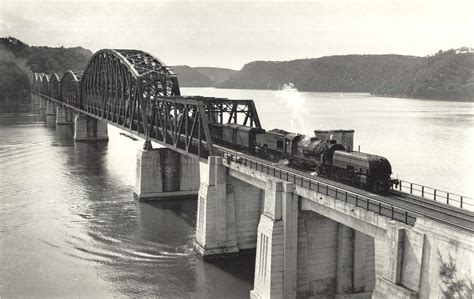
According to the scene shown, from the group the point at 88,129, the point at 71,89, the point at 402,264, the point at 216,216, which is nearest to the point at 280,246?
the point at 402,264

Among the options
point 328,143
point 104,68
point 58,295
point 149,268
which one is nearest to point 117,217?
point 149,268

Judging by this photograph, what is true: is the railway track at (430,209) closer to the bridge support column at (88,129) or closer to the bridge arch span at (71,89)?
the bridge support column at (88,129)

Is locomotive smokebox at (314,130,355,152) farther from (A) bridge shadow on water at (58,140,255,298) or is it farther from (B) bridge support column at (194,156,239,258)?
(A) bridge shadow on water at (58,140,255,298)

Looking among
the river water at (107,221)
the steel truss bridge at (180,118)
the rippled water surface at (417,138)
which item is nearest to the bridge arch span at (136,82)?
the steel truss bridge at (180,118)

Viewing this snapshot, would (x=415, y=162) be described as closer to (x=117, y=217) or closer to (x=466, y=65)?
(x=117, y=217)

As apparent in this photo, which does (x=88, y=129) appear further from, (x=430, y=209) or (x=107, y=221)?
(x=430, y=209)

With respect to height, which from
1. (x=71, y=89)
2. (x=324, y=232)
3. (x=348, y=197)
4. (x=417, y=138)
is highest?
(x=71, y=89)
